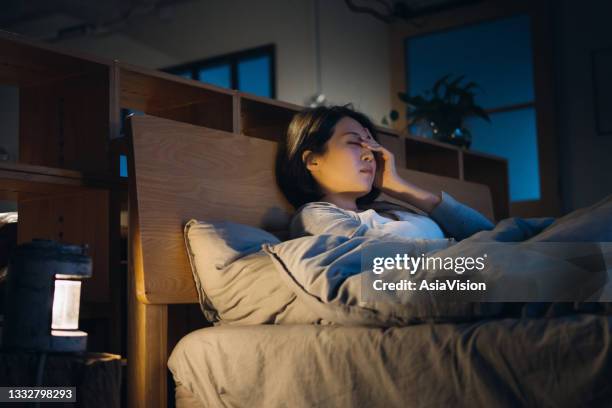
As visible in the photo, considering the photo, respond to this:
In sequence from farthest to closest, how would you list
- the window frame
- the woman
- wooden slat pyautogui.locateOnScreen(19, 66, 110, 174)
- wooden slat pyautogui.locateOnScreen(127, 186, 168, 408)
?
the window frame < the woman < wooden slat pyautogui.locateOnScreen(19, 66, 110, 174) < wooden slat pyautogui.locateOnScreen(127, 186, 168, 408)

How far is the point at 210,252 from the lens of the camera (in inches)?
62.4

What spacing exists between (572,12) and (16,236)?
3427 mm

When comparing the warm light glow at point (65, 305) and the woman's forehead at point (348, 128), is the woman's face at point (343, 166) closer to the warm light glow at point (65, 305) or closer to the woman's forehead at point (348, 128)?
the woman's forehead at point (348, 128)

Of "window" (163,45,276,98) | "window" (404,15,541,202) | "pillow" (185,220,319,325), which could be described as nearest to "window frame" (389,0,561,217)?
"window" (404,15,541,202)

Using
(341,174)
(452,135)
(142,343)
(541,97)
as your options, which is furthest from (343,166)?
(541,97)

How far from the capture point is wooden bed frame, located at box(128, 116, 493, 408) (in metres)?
1.60

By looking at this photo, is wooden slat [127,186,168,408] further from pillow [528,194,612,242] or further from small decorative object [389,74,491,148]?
small decorative object [389,74,491,148]

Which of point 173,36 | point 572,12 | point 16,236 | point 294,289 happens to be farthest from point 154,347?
point 173,36

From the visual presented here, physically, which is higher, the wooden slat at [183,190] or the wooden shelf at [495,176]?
the wooden shelf at [495,176]

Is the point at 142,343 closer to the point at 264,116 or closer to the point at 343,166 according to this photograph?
the point at 343,166

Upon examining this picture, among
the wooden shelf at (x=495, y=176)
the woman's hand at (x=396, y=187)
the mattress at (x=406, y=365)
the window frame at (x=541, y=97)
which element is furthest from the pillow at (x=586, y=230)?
the window frame at (x=541, y=97)

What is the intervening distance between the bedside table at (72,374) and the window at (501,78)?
3.44 meters

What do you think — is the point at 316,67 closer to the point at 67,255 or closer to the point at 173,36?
the point at 173,36

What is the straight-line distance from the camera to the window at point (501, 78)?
14.5 ft
